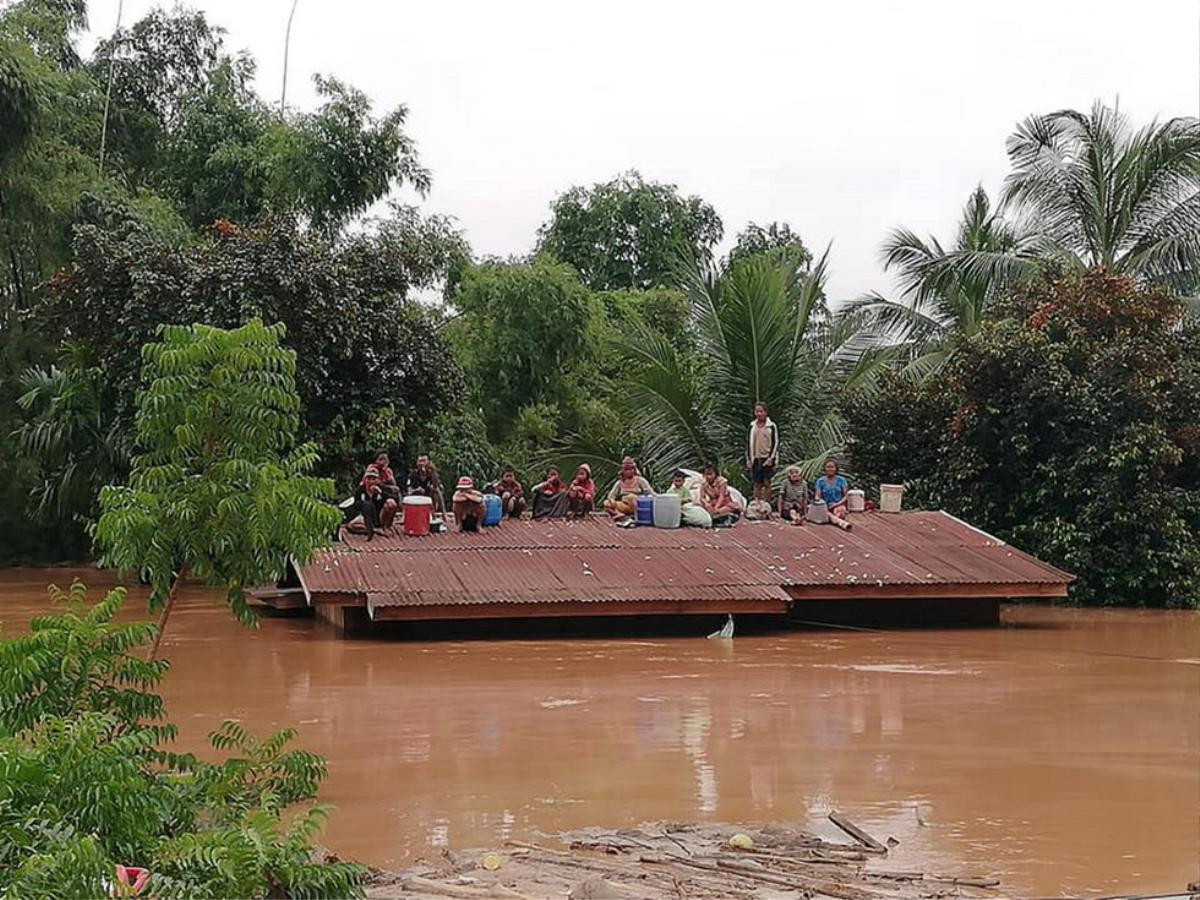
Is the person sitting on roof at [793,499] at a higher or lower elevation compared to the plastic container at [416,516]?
higher

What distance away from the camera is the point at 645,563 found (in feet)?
51.1

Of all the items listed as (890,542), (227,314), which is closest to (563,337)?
(227,314)

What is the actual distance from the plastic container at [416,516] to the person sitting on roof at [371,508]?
0.20 meters

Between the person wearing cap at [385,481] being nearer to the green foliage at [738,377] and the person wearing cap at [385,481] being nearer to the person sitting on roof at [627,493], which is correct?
the person sitting on roof at [627,493]

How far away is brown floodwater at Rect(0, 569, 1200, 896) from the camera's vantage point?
24.3 ft

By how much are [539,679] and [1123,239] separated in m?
13.9

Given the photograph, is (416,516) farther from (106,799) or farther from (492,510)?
(106,799)

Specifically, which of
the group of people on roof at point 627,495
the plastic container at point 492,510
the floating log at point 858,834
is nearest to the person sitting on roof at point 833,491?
the group of people on roof at point 627,495

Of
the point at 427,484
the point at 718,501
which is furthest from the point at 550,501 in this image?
the point at 718,501

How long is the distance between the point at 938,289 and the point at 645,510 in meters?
9.42

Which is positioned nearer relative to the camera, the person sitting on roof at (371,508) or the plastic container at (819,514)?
the person sitting on roof at (371,508)

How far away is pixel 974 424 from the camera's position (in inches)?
766

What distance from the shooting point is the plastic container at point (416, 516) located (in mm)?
16000

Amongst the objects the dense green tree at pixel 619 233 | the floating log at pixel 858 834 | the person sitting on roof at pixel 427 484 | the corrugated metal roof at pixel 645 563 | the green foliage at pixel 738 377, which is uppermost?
the dense green tree at pixel 619 233
